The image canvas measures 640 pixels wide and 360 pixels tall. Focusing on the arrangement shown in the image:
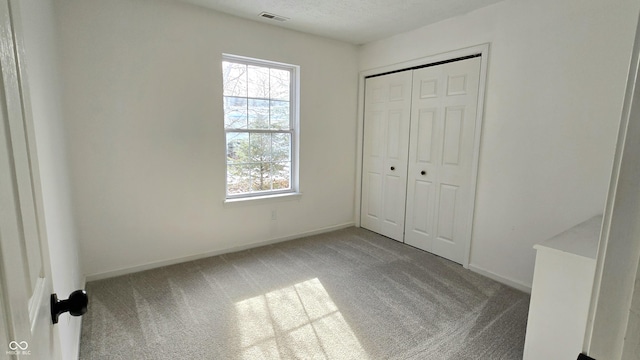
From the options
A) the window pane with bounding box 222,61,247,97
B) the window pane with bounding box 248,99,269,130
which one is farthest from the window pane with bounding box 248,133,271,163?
the window pane with bounding box 222,61,247,97

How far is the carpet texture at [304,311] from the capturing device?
1.92m

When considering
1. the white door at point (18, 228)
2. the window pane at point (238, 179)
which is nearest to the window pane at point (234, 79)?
the window pane at point (238, 179)

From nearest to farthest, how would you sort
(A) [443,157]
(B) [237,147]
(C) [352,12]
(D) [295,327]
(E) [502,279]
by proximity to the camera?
(D) [295,327], (E) [502,279], (C) [352,12], (A) [443,157], (B) [237,147]

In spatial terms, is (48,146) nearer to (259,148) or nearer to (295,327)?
(295,327)

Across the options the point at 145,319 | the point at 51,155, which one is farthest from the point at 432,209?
the point at 51,155

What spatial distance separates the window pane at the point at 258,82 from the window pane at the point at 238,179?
832 millimetres

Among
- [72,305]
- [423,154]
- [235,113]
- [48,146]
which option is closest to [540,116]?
[423,154]

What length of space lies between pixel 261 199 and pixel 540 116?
2818 mm

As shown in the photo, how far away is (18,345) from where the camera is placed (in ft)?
1.44

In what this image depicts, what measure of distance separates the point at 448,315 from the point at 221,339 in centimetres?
164

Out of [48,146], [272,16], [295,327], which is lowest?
[295,327]

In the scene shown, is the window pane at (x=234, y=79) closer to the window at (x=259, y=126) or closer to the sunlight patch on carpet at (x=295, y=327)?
the window at (x=259, y=126)

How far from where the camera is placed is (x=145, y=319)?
7.18 feet

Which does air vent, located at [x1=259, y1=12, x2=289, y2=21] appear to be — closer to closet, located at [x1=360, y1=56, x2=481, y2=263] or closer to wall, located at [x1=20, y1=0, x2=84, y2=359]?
closet, located at [x1=360, y1=56, x2=481, y2=263]
